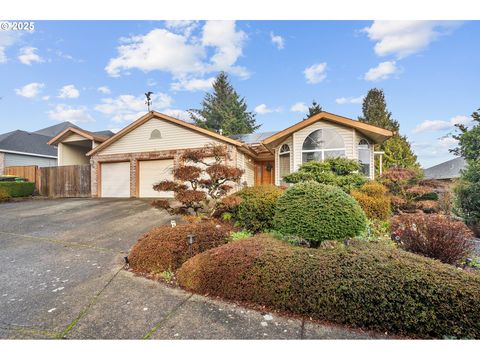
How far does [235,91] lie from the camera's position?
3241 centimetres

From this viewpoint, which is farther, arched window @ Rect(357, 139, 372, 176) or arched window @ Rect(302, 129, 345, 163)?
arched window @ Rect(357, 139, 372, 176)

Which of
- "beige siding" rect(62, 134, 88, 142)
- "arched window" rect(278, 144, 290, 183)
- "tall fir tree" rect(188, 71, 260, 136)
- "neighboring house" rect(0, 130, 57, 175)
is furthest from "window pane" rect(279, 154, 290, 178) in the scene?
"tall fir tree" rect(188, 71, 260, 136)

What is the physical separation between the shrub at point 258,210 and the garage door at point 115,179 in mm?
8684

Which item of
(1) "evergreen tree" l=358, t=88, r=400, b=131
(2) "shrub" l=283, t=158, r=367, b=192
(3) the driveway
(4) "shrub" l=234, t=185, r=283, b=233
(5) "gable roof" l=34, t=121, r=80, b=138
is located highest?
(1) "evergreen tree" l=358, t=88, r=400, b=131

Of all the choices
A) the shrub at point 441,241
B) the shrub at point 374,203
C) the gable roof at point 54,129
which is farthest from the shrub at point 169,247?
the gable roof at point 54,129

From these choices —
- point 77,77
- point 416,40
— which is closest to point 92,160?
point 77,77

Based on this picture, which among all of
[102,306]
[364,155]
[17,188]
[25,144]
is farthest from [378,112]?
[25,144]

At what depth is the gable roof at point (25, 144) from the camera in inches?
644

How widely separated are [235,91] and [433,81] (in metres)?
27.8

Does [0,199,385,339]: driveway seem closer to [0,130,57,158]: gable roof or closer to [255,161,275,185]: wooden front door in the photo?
[255,161,275,185]: wooden front door

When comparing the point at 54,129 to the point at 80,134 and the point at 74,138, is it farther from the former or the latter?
the point at 80,134

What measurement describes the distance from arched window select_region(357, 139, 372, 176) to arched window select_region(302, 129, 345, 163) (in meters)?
0.93

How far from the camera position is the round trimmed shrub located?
3791 millimetres
